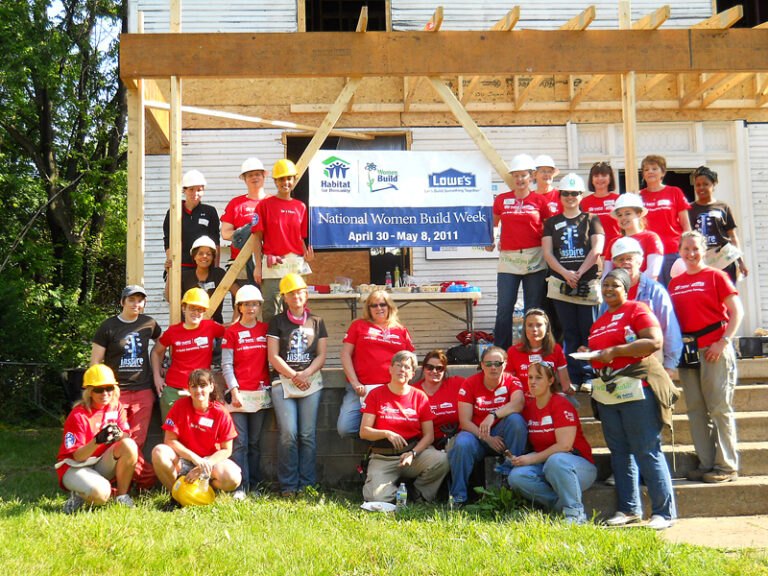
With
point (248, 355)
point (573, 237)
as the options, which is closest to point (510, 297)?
point (573, 237)

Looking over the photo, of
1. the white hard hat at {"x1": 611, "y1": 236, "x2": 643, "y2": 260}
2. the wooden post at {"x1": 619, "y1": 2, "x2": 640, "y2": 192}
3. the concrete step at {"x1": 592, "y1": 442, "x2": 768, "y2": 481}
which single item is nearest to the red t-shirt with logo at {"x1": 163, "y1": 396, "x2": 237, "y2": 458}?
the concrete step at {"x1": 592, "y1": 442, "x2": 768, "y2": 481}

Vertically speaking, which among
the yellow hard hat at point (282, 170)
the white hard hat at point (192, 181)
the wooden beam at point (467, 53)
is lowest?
the yellow hard hat at point (282, 170)

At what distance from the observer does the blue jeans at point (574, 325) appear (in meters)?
6.68

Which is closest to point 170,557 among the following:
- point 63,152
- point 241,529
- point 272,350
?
point 241,529

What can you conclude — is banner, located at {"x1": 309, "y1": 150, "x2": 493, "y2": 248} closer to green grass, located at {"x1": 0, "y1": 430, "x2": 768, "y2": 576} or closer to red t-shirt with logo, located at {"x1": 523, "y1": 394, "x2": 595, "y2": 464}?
red t-shirt with logo, located at {"x1": 523, "y1": 394, "x2": 595, "y2": 464}

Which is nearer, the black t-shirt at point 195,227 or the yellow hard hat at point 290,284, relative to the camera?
the yellow hard hat at point 290,284

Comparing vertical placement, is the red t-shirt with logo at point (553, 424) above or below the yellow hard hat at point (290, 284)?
below

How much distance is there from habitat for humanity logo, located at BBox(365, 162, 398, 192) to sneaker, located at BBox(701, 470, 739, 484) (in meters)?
4.06

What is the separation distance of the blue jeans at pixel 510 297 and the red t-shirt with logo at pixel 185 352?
2.70m

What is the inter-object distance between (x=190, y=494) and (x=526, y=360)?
9.25ft

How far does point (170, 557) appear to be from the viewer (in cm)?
455

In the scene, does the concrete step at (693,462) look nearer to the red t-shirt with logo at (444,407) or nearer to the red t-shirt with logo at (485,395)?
the red t-shirt with logo at (485,395)

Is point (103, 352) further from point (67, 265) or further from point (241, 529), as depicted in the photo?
point (67, 265)

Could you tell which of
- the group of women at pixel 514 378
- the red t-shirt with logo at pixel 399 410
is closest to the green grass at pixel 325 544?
the group of women at pixel 514 378
